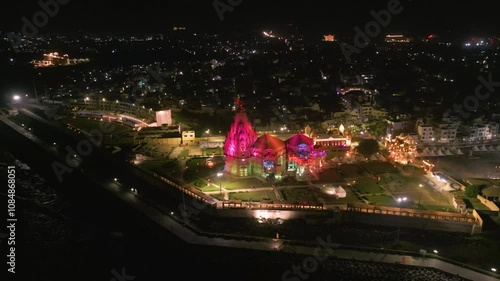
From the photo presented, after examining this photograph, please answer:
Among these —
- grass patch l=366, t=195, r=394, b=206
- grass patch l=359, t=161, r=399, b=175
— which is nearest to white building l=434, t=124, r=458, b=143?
grass patch l=359, t=161, r=399, b=175

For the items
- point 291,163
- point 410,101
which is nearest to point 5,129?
point 291,163

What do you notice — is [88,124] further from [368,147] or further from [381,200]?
[381,200]

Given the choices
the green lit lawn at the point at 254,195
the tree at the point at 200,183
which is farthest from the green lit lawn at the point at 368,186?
the tree at the point at 200,183

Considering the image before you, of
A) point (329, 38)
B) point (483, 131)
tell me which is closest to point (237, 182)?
point (483, 131)

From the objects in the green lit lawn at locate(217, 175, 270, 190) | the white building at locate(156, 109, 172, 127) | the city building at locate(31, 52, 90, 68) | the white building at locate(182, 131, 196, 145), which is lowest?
the green lit lawn at locate(217, 175, 270, 190)

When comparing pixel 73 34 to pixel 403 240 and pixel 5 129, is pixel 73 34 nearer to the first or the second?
pixel 5 129

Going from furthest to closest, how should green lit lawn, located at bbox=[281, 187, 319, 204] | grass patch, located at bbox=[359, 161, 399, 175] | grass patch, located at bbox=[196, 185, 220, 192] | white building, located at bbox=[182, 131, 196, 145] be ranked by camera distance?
white building, located at bbox=[182, 131, 196, 145] < grass patch, located at bbox=[359, 161, 399, 175] < grass patch, located at bbox=[196, 185, 220, 192] < green lit lawn, located at bbox=[281, 187, 319, 204]

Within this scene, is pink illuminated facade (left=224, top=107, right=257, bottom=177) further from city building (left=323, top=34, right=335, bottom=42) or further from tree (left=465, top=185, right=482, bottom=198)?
city building (left=323, top=34, right=335, bottom=42)
